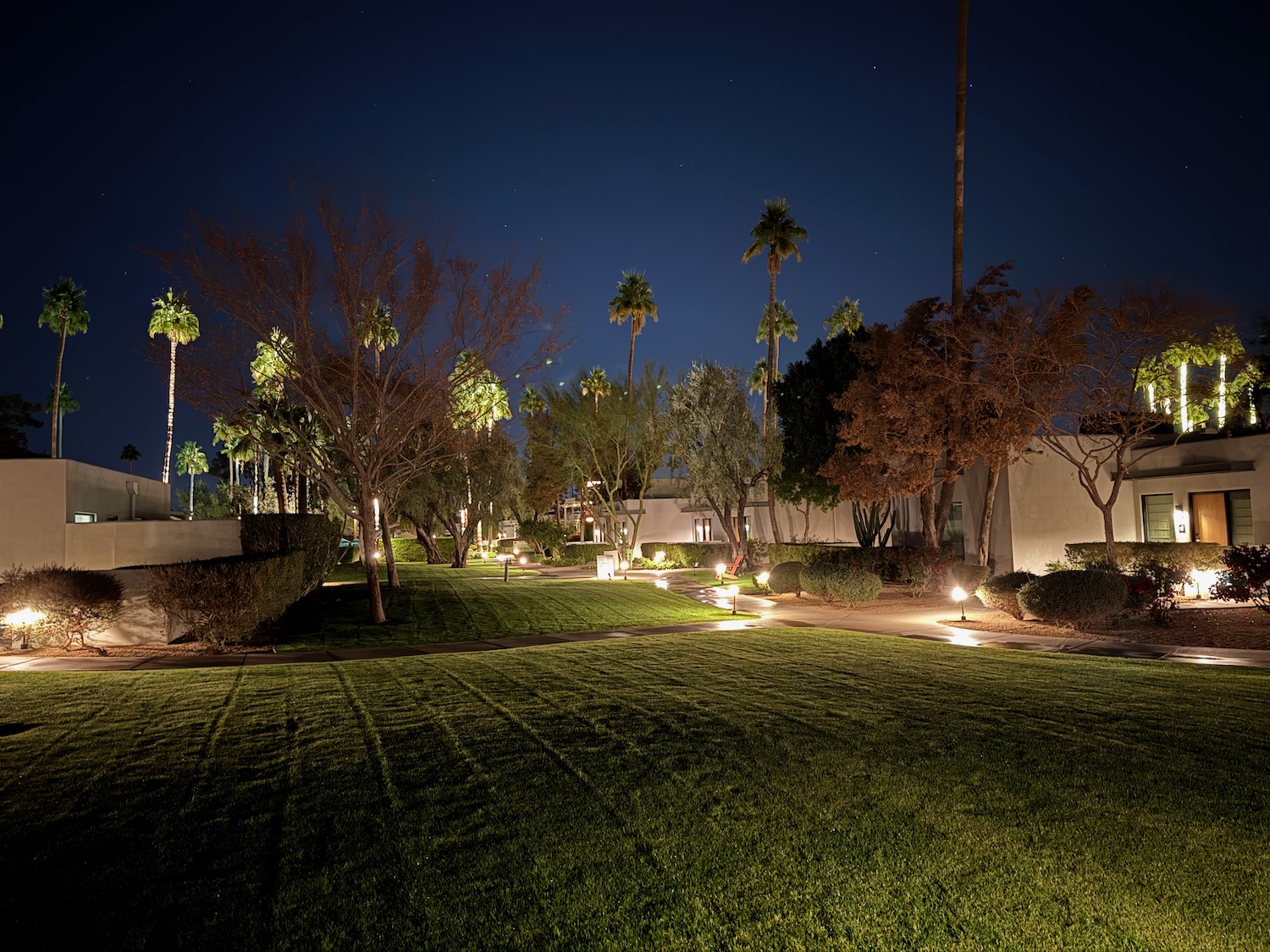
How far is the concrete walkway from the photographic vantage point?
38.4ft

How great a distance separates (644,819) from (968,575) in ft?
56.0

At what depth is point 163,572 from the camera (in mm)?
13875

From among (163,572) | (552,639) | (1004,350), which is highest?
(1004,350)

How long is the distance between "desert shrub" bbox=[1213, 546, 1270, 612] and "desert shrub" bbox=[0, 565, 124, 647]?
18.5m

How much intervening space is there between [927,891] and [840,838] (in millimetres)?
661

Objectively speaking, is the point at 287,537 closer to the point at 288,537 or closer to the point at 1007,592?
the point at 288,537

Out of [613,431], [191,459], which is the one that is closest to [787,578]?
[613,431]

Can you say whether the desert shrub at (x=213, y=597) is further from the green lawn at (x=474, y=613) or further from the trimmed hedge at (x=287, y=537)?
the trimmed hedge at (x=287, y=537)

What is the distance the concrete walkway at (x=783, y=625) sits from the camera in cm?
1171

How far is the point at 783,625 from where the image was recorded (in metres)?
16.1

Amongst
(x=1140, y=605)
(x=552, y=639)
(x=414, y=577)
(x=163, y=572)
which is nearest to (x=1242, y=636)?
(x=1140, y=605)

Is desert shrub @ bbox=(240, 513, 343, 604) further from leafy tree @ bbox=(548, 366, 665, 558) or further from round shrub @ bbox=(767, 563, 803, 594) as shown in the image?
leafy tree @ bbox=(548, 366, 665, 558)

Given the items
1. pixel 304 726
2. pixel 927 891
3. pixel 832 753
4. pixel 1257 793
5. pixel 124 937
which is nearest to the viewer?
pixel 124 937

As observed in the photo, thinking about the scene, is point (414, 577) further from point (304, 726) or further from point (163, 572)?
point (304, 726)
